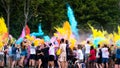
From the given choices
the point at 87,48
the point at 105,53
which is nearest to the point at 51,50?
the point at 87,48

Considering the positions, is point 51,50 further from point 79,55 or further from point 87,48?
point 87,48

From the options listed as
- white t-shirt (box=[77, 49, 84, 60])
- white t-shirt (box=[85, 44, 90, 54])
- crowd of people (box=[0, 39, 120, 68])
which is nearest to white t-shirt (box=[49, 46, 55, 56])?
crowd of people (box=[0, 39, 120, 68])

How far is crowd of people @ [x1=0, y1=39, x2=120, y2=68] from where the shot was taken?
28.8 meters

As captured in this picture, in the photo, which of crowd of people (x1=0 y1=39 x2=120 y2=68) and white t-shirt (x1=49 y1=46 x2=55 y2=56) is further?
white t-shirt (x1=49 y1=46 x2=55 y2=56)

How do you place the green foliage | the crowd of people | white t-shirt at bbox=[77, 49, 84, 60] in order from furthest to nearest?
1. the green foliage
2. white t-shirt at bbox=[77, 49, 84, 60]
3. the crowd of people

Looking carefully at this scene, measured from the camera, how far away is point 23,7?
52594mm

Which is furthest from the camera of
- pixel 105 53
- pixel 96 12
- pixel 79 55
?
pixel 96 12

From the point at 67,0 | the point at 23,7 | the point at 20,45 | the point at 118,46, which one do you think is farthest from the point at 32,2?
the point at 118,46

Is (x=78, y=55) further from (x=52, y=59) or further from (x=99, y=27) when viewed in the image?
(x=99, y=27)

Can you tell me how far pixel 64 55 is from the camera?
28328 mm

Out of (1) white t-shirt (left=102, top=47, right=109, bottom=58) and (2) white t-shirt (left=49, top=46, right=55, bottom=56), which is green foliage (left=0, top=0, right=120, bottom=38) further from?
(1) white t-shirt (left=102, top=47, right=109, bottom=58)

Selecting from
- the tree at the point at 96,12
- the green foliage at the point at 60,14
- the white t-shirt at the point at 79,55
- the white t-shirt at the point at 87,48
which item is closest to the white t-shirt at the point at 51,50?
the white t-shirt at the point at 79,55

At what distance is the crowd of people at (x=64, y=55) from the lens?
28761 millimetres

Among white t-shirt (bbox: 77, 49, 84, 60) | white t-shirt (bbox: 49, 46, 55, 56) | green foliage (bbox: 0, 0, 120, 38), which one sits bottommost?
white t-shirt (bbox: 77, 49, 84, 60)
